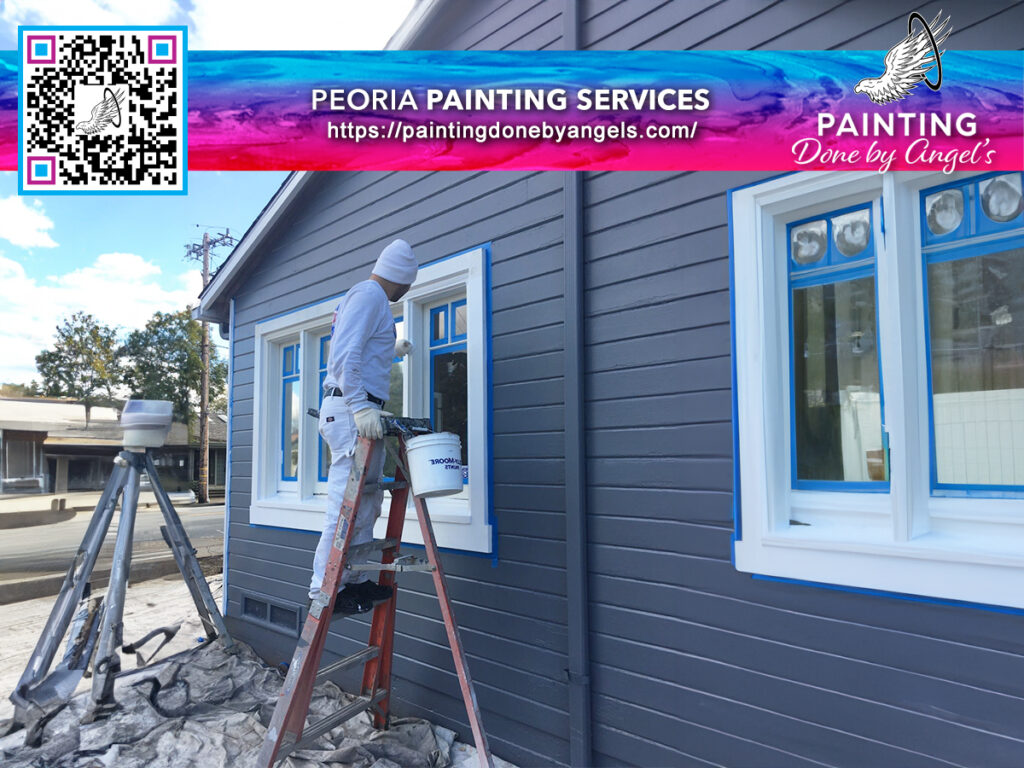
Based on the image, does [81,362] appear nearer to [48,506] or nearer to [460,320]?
[48,506]

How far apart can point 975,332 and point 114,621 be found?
5.13 meters

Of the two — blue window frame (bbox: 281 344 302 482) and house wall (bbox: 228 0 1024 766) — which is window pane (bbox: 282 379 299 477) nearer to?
blue window frame (bbox: 281 344 302 482)

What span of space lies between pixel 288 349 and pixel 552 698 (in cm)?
417

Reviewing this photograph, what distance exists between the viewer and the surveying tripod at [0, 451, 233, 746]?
4.21 m

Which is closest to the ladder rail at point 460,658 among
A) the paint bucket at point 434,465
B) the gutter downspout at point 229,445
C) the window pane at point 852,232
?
the paint bucket at point 434,465

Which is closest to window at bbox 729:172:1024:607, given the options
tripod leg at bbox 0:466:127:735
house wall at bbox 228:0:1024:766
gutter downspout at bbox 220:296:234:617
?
house wall at bbox 228:0:1024:766

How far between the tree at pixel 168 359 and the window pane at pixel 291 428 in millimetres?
30032

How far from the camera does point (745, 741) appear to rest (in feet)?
8.66

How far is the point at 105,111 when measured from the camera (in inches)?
127

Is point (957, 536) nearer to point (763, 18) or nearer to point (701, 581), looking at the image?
point (701, 581)

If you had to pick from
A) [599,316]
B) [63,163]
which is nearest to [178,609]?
[63,163]

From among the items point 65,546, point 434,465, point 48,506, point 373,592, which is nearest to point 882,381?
point 434,465

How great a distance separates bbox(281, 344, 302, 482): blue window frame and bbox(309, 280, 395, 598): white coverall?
2.78m

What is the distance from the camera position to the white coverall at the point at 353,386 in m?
3.12
